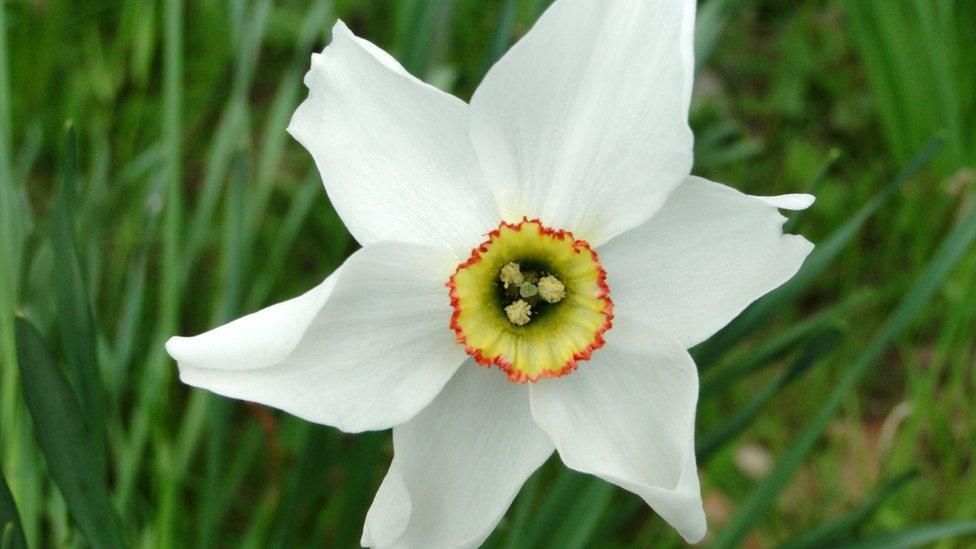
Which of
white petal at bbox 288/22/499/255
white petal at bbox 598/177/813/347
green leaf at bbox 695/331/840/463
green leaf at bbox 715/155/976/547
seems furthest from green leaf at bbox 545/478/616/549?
white petal at bbox 288/22/499/255

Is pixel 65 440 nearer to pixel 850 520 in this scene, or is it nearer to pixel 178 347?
pixel 178 347

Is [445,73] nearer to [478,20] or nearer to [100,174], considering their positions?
[100,174]

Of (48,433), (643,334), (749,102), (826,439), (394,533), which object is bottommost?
A: (826,439)

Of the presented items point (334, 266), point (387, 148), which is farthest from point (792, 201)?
point (334, 266)

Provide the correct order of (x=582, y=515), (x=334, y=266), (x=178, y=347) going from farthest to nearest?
(x=334, y=266), (x=582, y=515), (x=178, y=347)

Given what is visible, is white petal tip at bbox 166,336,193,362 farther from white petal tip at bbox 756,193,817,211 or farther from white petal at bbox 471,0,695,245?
white petal tip at bbox 756,193,817,211

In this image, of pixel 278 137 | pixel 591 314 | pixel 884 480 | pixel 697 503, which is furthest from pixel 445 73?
pixel 884 480
